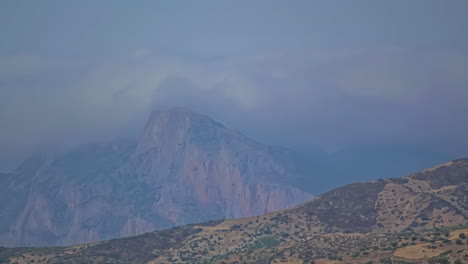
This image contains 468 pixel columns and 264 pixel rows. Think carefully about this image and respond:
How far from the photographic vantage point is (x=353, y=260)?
170125 millimetres

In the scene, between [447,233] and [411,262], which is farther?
[447,233]

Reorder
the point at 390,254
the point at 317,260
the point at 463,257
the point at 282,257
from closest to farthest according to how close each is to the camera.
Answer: the point at 463,257
the point at 390,254
the point at 317,260
the point at 282,257

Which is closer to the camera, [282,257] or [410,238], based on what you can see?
[410,238]

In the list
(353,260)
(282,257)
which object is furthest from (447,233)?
(282,257)

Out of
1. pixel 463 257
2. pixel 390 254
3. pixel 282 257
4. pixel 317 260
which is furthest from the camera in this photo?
pixel 282 257

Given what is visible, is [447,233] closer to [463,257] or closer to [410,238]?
[410,238]

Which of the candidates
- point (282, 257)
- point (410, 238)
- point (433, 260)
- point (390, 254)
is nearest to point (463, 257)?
point (433, 260)

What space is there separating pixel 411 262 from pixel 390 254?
41.4 ft

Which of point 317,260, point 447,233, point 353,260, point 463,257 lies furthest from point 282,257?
point 463,257

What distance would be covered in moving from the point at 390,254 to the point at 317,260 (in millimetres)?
20935

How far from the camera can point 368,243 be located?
19125cm

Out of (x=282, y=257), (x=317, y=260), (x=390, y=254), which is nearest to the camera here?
(x=390, y=254)

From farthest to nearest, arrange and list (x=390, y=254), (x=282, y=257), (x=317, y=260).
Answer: (x=282, y=257) → (x=317, y=260) → (x=390, y=254)

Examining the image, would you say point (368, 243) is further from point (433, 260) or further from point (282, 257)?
point (433, 260)
